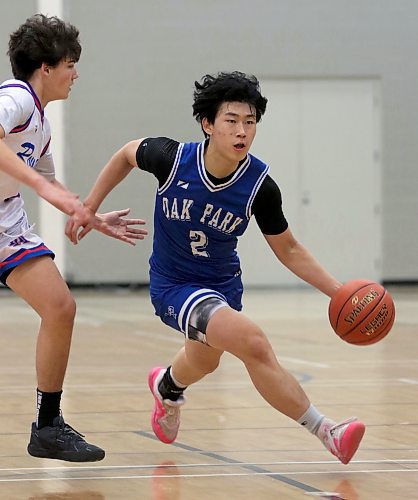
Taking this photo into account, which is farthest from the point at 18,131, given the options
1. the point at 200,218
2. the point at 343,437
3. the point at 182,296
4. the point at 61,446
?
the point at 343,437

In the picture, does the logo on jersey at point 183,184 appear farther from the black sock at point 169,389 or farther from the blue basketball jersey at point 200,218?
the black sock at point 169,389

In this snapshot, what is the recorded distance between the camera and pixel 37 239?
4562mm

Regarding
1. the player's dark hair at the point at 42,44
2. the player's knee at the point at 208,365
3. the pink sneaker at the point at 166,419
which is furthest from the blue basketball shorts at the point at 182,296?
the player's dark hair at the point at 42,44

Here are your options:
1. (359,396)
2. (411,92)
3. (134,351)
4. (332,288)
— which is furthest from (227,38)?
(332,288)

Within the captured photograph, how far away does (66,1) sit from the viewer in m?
16.5

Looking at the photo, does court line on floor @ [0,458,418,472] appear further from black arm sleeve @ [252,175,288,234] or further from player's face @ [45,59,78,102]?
player's face @ [45,59,78,102]

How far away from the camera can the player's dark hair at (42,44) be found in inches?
179

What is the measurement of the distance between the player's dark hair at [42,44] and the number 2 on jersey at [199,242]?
2.78ft

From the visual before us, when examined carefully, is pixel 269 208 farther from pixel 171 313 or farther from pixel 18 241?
pixel 18 241

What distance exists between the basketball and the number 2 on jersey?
561 millimetres

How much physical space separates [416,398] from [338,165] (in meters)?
11.2

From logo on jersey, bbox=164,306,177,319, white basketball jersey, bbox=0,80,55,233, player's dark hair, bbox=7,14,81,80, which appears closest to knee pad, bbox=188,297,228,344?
logo on jersey, bbox=164,306,177,319

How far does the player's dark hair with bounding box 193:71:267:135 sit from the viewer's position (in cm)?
457

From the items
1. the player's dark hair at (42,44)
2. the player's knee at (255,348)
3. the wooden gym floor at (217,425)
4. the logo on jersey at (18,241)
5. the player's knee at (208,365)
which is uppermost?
the player's dark hair at (42,44)
